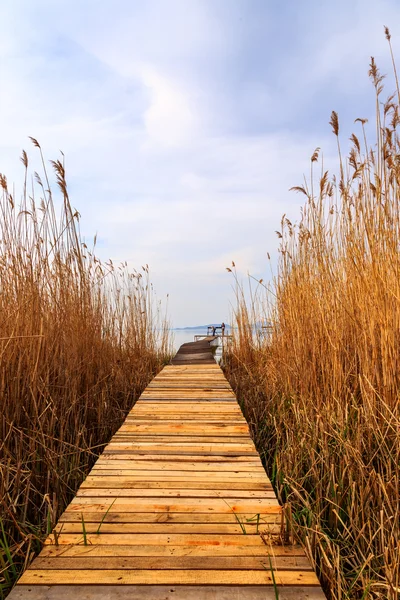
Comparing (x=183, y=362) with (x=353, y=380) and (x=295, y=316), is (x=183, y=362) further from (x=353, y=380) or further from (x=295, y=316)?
(x=353, y=380)

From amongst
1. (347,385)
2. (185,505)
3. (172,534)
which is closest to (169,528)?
(172,534)

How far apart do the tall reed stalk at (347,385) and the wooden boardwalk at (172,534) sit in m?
0.16

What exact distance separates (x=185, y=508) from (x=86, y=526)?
30 centimetres

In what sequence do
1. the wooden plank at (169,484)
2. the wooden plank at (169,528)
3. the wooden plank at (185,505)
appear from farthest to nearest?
the wooden plank at (169,484)
the wooden plank at (185,505)
the wooden plank at (169,528)

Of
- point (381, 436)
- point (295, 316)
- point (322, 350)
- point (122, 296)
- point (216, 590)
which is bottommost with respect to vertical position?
point (216, 590)

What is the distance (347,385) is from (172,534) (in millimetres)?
1176

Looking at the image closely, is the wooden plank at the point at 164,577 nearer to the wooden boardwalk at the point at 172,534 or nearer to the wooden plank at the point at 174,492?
the wooden boardwalk at the point at 172,534

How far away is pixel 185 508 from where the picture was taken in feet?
4.18

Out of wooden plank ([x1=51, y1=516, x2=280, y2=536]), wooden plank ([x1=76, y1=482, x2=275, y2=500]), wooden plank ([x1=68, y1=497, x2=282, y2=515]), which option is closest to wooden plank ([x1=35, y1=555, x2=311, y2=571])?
wooden plank ([x1=51, y1=516, x2=280, y2=536])

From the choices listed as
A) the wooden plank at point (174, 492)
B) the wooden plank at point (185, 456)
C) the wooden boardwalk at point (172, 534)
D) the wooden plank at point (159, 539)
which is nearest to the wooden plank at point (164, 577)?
the wooden boardwalk at point (172, 534)

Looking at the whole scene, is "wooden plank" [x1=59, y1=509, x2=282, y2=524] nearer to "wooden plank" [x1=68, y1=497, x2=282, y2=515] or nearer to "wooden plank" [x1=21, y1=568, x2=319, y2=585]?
"wooden plank" [x1=68, y1=497, x2=282, y2=515]

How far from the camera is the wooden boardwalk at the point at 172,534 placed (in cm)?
92

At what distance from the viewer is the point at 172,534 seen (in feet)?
3.69

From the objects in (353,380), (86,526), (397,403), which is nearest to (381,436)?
(397,403)
